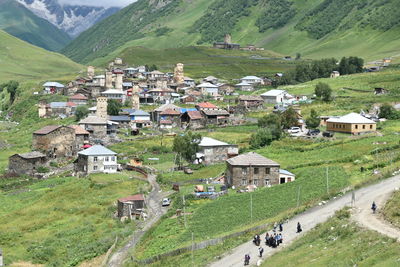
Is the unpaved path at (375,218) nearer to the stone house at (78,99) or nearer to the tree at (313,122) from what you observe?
the tree at (313,122)

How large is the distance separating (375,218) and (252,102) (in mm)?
89511

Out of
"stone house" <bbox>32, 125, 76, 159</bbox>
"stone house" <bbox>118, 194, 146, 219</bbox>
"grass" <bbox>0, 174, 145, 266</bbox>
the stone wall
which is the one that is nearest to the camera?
"grass" <bbox>0, 174, 145, 266</bbox>

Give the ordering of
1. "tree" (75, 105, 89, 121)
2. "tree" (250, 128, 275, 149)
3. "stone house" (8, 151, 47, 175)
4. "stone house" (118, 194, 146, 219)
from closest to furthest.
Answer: "stone house" (118, 194, 146, 219)
"tree" (250, 128, 275, 149)
"stone house" (8, 151, 47, 175)
"tree" (75, 105, 89, 121)

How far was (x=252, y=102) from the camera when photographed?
130875 mm

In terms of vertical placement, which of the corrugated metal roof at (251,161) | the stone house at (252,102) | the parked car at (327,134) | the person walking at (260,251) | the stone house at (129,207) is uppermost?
the stone house at (252,102)

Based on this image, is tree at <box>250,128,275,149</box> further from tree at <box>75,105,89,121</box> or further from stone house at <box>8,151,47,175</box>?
tree at <box>75,105,89,121</box>

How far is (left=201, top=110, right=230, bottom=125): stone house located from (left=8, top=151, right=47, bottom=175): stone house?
35.9m

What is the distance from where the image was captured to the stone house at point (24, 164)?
88000mm

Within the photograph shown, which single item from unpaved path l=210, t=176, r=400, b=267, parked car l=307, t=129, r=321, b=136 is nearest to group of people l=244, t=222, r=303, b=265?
unpaved path l=210, t=176, r=400, b=267

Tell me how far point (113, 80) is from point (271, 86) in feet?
145

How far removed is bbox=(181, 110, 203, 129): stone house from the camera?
11362cm

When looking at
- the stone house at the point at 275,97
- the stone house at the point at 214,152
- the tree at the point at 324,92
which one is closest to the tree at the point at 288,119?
the stone house at the point at 214,152

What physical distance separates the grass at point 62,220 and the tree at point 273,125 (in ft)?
76.8

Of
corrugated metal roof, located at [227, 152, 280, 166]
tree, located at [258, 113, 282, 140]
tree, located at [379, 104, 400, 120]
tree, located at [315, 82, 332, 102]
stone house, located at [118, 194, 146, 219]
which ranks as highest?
tree, located at [315, 82, 332, 102]
